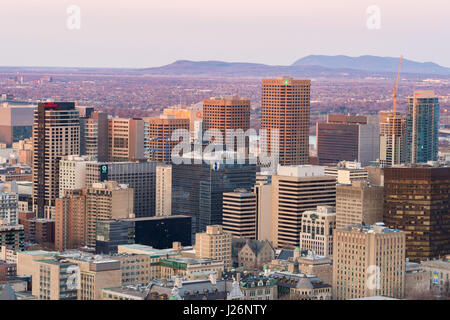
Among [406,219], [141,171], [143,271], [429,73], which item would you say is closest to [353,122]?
[429,73]

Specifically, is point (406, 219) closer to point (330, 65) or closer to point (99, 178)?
point (99, 178)

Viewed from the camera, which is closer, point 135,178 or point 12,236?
point 12,236

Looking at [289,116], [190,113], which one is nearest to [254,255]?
[289,116]

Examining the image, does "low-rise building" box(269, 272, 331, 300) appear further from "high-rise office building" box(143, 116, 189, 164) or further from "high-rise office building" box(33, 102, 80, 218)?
"high-rise office building" box(143, 116, 189, 164)

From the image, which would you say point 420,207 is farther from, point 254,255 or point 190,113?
point 190,113

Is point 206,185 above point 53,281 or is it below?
above
